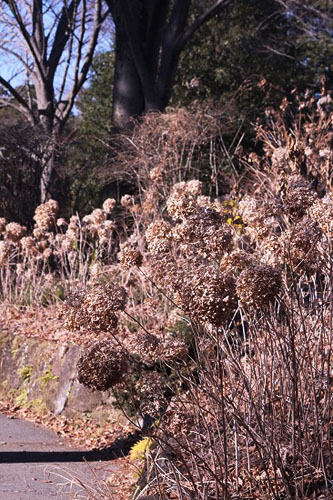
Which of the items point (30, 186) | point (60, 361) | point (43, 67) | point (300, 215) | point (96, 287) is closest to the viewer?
point (96, 287)

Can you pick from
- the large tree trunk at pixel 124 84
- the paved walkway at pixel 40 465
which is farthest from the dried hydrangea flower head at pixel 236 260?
the large tree trunk at pixel 124 84

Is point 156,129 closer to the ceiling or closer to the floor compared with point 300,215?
closer to the ceiling

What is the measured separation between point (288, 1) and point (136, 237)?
11993 millimetres

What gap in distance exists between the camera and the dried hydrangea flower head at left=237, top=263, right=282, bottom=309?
2504mm

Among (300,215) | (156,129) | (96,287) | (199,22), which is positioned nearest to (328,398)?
(300,215)

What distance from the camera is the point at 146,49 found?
12.8m

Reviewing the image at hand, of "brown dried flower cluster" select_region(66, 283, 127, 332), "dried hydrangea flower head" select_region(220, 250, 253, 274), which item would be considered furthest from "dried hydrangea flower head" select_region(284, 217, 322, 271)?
"brown dried flower cluster" select_region(66, 283, 127, 332)

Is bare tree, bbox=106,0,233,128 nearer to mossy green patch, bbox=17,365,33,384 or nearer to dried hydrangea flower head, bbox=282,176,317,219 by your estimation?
mossy green patch, bbox=17,365,33,384

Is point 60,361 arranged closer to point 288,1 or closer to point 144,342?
point 144,342

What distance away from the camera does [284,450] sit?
333cm

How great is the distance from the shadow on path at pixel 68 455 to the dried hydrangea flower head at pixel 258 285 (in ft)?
10.2

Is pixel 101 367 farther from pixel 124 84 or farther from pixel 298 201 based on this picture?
pixel 124 84

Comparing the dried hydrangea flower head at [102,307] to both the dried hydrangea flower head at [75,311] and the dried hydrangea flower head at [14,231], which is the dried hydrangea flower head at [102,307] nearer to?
the dried hydrangea flower head at [75,311]

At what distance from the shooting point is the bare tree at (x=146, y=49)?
1214 centimetres
